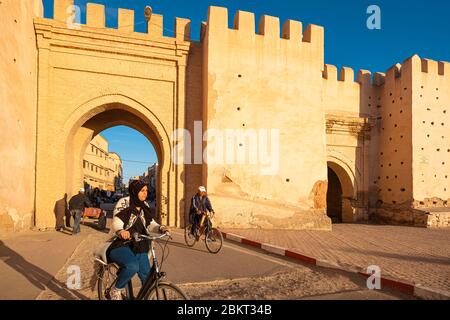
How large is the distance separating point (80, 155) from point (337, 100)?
11.8 meters

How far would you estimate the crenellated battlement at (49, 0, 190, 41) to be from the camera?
1026 cm

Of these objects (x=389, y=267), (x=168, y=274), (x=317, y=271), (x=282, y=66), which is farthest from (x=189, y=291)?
(x=282, y=66)

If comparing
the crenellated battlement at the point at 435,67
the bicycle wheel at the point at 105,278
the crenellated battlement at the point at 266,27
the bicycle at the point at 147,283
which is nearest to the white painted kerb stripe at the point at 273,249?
the bicycle at the point at 147,283

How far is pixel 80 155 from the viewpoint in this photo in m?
12.1

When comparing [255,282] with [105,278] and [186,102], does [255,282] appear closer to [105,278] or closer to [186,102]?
[105,278]

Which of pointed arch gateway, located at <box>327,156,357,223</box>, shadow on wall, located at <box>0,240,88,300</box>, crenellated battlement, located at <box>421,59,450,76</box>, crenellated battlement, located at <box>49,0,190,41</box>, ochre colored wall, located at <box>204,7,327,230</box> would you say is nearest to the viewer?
shadow on wall, located at <box>0,240,88,300</box>

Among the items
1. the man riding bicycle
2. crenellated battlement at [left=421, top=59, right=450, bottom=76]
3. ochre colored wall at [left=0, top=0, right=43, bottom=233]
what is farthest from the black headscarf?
crenellated battlement at [left=421, top=59, right=450, bottom=76]

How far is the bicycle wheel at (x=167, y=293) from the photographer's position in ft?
8.59

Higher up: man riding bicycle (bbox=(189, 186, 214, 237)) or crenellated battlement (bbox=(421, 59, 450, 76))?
crenellated battlement (bbox=(421, 59, 450, 76))

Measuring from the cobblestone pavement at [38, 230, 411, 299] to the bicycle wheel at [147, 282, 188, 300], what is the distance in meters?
0.99

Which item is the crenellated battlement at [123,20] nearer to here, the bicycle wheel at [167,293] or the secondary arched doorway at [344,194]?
the secondary arched doorway at [344,194]

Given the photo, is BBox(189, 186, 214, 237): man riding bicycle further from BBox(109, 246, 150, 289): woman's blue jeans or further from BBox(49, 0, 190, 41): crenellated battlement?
BBox(49, 0, 190, 41): crenellated battlement

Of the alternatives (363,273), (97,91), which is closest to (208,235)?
(363,273)

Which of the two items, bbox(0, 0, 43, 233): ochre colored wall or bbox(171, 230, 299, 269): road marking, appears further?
bbox(0, 0, 43, 233): ochre colored wall
